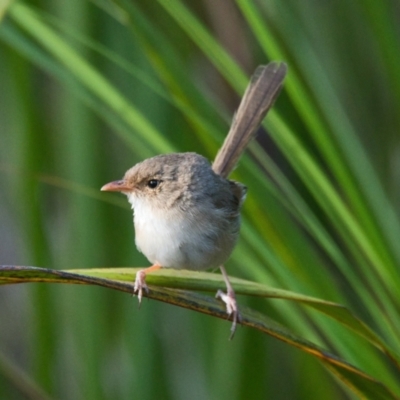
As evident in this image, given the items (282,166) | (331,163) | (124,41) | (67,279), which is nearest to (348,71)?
(282,166)

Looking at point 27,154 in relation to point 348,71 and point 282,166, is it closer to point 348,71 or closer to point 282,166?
point 282,166

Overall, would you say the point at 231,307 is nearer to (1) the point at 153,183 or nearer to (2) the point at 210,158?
(1) the point at 153,183

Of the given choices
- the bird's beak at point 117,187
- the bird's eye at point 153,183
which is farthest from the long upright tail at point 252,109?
the bird's beak at point 117,187

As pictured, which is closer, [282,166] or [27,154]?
[27,154]

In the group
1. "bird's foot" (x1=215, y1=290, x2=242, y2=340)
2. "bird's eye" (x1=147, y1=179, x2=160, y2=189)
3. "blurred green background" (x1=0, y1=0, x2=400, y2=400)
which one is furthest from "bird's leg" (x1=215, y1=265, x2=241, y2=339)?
"bird's eye" (x1=147, y1=179, x2=160, y2=189)

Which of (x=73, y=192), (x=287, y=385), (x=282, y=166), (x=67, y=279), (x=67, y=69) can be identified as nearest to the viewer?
(x=67, y=279)

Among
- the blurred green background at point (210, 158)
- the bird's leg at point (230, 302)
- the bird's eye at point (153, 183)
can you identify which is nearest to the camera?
the bird's leg at point (230, 302)

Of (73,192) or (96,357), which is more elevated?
(73,192)

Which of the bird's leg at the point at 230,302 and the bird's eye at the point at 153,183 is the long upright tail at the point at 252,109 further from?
the bird's leg at the point at 230,302
